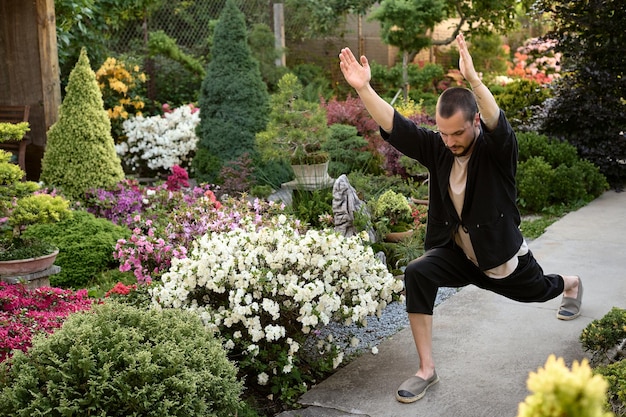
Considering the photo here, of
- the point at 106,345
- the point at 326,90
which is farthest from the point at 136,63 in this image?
the point at 106,345

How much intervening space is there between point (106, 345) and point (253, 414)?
905 millimetres

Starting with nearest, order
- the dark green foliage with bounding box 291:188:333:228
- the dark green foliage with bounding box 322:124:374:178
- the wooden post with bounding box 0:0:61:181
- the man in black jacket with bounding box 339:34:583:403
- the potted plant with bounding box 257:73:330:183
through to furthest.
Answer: the man in black jacket with bounding box 339:34:583:403 → the dark green foliage with bounding box 291:188:333:228 → the potted plant with bounding box 257:73:330:183 → the wooden post with bounding box 0:0:61:181 → the dark green foliage with bounding box 322:124:374:178

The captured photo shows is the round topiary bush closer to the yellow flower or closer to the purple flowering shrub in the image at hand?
the purple flowering shrub

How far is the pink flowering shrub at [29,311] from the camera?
3.57 meters

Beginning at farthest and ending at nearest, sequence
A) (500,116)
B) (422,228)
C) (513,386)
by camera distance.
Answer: (422,228)
(513,386)
(500,116)

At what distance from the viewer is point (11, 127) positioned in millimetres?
4645

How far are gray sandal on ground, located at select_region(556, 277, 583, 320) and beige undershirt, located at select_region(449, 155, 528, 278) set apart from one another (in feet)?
3.69

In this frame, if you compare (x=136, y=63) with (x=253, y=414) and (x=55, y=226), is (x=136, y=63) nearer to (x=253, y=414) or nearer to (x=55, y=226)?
(x=55, y=226)

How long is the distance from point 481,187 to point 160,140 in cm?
697

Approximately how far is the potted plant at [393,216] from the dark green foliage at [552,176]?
2235mm

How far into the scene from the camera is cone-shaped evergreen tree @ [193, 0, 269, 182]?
931 centimetres

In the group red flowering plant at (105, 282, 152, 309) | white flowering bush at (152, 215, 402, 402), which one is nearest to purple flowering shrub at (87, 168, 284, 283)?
red flowering plant at (105, 282, 152, 309)

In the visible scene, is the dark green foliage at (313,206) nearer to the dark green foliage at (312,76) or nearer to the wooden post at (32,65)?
the wooden post at (32,65)

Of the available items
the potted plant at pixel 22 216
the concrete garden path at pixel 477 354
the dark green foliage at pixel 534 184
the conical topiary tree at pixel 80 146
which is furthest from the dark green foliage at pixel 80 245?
the dark green foliage at pixel 534 184
